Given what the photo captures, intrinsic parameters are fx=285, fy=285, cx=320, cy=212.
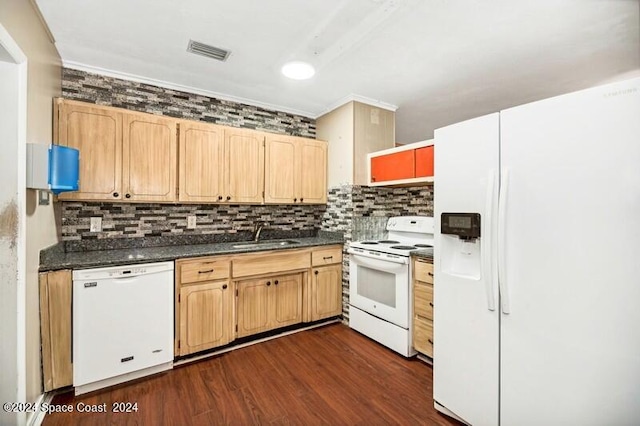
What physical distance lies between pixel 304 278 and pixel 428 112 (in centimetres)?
255

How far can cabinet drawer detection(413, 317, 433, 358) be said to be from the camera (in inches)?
92.1

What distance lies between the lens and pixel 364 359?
245 cm

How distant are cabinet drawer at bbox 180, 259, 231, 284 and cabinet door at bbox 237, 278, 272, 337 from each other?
8.8 inches

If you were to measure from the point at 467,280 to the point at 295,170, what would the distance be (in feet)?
7.11

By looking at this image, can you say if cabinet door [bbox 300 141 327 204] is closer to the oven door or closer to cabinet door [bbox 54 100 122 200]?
the oven door

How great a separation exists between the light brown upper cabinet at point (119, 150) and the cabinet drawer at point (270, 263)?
0.87 meters

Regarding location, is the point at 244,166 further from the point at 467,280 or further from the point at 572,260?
the point at 572,260

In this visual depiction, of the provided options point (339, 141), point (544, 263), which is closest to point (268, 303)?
point (339, 141)

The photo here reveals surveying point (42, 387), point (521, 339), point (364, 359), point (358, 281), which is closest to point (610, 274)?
point (521, 339)

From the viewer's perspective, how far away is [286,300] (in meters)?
2.92

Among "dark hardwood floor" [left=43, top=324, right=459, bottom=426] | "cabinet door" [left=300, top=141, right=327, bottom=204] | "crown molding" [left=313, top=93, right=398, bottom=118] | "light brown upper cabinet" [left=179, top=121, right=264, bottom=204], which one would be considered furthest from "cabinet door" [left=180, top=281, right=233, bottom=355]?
"crown molding" [left=313, top=93, right=398, bottom=118]

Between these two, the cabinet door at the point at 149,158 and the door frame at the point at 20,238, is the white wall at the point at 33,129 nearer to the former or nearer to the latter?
the door frame at the point at 20,238

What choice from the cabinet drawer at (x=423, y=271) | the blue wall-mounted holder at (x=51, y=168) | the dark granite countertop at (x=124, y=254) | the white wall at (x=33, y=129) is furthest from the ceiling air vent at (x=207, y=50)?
the cabinet drawer at (x=423, y=271)

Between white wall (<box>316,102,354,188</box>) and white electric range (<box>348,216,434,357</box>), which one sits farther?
white wall (<box>316,102,354,188</box>)
